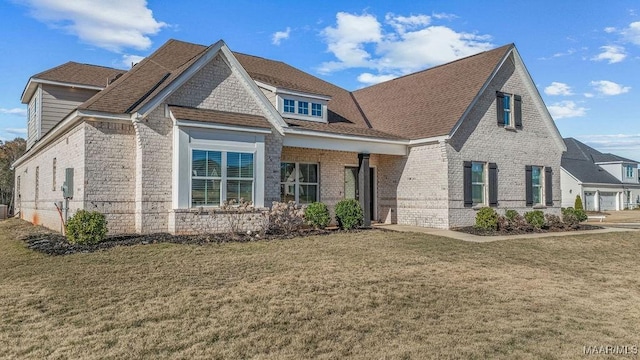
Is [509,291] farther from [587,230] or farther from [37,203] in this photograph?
[37,203]

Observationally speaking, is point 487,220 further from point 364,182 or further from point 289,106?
point 289,106

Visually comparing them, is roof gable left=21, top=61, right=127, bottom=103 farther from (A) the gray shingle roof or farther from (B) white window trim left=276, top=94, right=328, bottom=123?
(A) the gray shingle roof

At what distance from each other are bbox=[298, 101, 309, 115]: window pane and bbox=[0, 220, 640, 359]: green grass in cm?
731

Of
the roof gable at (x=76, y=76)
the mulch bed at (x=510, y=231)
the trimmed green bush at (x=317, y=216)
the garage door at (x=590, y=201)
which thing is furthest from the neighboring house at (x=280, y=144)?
the garage door at (x=590, y=201)

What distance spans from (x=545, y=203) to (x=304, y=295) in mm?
16506

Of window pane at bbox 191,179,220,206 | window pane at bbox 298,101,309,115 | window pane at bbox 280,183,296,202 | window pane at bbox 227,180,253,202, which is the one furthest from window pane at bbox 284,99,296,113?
window pane at bbox 191,179,220,206

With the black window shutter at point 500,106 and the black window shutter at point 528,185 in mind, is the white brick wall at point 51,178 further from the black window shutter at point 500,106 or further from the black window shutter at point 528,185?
the black window shutter at point 528,185

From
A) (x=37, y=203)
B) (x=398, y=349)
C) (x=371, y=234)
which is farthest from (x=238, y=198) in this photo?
(x=37, y=203)

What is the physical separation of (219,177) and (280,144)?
2.66m

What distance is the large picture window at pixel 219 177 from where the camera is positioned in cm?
1270

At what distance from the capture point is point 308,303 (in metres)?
6.61

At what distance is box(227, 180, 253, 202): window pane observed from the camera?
13.2 metres

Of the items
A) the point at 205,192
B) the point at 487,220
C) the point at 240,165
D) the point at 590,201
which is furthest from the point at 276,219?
the point at 590,201

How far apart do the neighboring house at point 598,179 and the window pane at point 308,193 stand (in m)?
31.2
